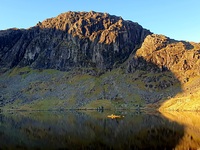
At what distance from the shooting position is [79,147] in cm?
5681

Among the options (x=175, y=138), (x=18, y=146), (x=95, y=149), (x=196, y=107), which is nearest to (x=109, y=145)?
(x=95, y=149)

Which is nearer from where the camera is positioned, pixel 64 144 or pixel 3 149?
pixel 3 149

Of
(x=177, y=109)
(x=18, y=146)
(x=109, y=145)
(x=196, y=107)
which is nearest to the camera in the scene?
(x=109, y=145)

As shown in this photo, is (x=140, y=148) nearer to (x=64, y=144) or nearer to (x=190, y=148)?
(x=190, y=148)

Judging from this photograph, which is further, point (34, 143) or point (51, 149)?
point (34, 143)

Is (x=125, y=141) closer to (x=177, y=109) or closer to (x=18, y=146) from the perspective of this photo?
(x=18, y=146)

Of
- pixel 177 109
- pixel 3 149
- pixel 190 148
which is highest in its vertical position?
pixel 190 148

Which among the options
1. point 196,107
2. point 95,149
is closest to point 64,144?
point 95,149

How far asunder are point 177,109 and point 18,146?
5825 inches

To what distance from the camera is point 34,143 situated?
64.9m

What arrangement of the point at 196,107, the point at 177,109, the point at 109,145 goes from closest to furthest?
1. the point at 109,145
2. the point at 196,107
3. the point at 177,109

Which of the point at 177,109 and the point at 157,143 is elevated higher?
the point at 157,143

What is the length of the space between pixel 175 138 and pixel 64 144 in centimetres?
2431

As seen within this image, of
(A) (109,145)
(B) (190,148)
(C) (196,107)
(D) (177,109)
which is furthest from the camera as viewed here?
(D) (177,109)
